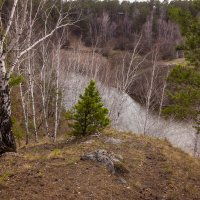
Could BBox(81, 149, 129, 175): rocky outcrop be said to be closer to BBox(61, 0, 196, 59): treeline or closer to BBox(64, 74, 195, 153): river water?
BBox(64, 74, 195, 153): river water

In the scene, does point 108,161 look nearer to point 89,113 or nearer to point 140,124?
point 89,113

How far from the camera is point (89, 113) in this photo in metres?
11.1

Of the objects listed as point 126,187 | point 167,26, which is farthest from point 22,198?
point 167,26

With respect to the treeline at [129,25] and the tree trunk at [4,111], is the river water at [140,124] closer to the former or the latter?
the tree trunk at [4,111]

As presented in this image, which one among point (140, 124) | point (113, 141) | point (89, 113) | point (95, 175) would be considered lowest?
point (140, 124)

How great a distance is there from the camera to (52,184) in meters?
7.02

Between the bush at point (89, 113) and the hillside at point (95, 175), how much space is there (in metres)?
0.56

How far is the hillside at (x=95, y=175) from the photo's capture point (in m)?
6.86

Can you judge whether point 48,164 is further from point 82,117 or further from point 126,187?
point 82,117

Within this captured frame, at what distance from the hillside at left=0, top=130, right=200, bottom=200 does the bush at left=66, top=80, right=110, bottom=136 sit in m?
0.56

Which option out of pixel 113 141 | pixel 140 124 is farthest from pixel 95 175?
pixel 140 124

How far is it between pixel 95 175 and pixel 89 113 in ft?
11.5

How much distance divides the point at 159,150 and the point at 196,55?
346 cm

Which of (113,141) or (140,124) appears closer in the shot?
(113,141)
